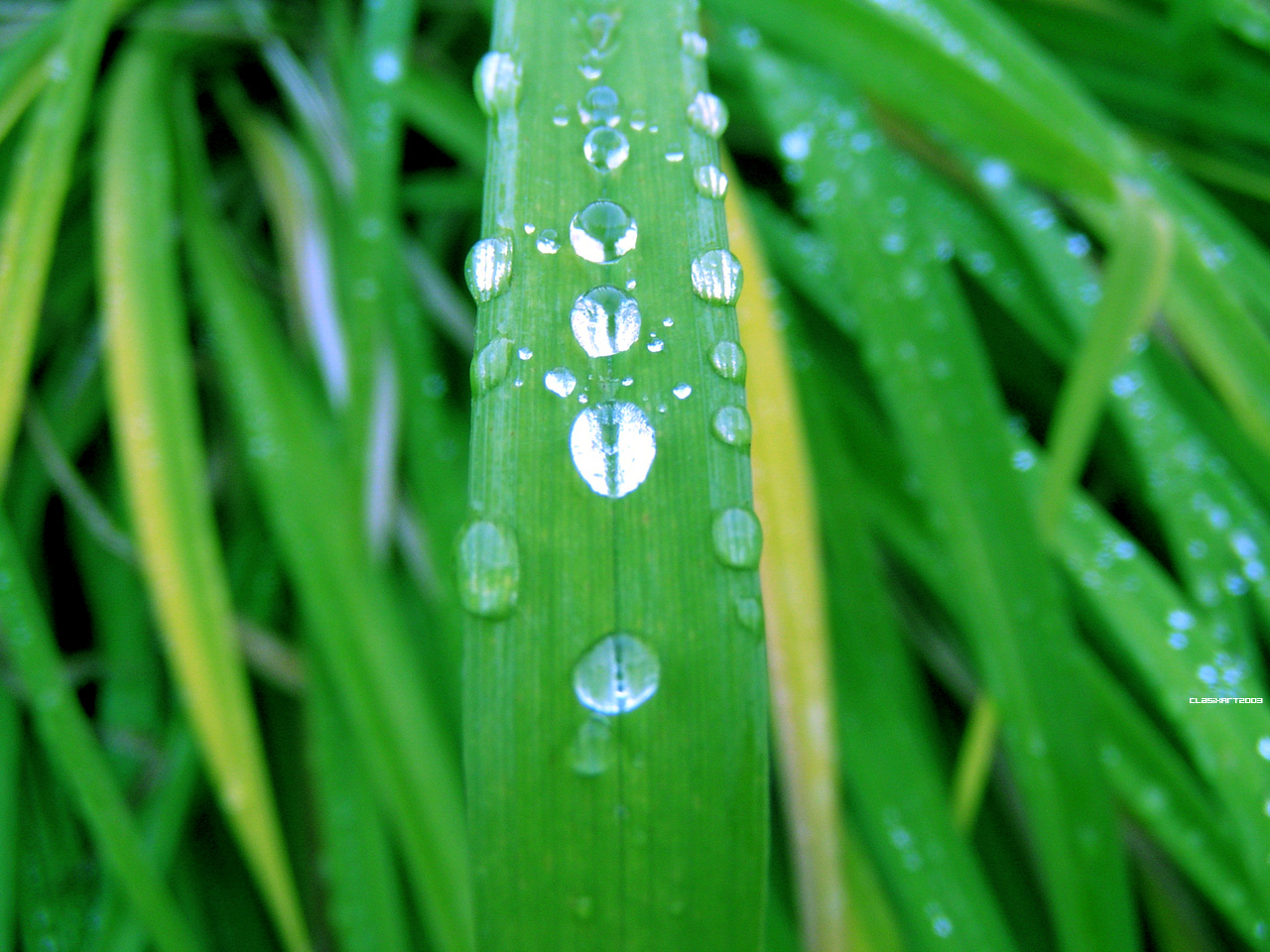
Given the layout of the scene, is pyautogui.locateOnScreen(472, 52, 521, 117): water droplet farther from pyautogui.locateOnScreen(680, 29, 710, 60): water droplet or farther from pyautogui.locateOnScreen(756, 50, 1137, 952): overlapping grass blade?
pyautogui.locateOnScreen(756, 50, 1137, 952): overlapping grass blade

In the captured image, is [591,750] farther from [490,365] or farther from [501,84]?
[501,84]

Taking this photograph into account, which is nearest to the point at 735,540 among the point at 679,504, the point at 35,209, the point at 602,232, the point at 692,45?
the point at 679,504

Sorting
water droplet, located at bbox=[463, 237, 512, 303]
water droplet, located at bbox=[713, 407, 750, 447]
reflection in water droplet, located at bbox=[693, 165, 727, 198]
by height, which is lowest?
water droplet, located at bbox=[713, 407, 750, 447]

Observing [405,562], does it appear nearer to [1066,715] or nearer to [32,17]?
[1066,715]

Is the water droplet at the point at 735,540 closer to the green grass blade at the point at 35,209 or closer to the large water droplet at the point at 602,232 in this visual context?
the large water droplet at the point at 602,232

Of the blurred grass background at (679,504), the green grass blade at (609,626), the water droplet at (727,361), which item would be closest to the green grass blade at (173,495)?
the blurred grass background at (679,504)

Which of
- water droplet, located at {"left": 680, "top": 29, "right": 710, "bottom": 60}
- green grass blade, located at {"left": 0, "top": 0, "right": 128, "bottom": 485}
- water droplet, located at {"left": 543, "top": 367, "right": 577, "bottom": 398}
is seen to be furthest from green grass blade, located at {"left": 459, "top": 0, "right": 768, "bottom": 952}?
green grass blade, located at {"left": 0, "top": 0, "right": 128, "bottom": 485}

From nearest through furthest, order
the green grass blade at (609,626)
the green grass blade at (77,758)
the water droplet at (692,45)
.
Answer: the green grass blade at (609,626) < the water droplet at (692,45) < the green grass blade at (77,758)
